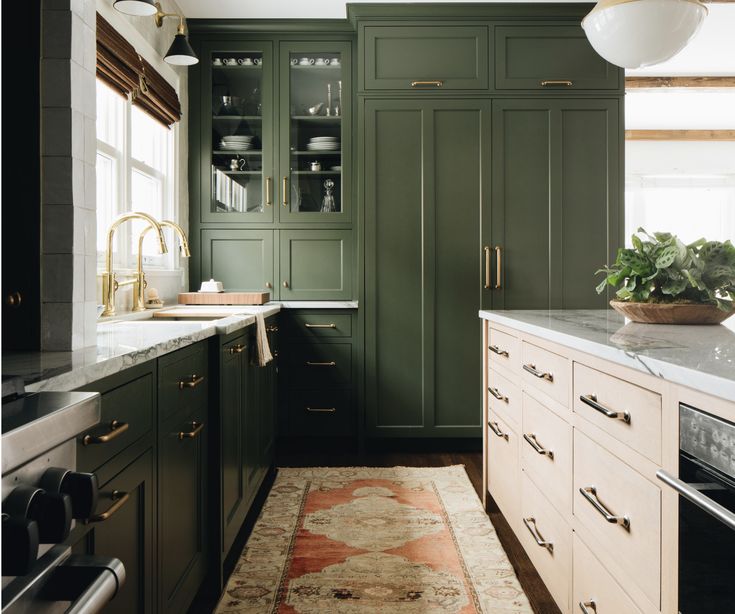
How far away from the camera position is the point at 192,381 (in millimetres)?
1675

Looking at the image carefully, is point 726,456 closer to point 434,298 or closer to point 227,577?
point 227,577

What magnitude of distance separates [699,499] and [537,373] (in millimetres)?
901

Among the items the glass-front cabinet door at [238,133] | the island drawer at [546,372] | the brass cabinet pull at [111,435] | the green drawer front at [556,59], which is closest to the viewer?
the brass cabinet pull at [111,435]

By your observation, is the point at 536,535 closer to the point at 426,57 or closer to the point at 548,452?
the point at 548,452

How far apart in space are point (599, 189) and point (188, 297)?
8.27ft

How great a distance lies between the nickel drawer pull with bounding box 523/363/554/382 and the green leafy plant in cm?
36

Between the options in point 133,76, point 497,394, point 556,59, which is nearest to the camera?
point 497,394

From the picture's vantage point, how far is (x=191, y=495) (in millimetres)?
1688

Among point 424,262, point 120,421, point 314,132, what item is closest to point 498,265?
point 424,262

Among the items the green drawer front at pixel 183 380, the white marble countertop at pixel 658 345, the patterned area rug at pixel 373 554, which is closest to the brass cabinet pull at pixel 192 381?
the green drawer front at pixel 183 380

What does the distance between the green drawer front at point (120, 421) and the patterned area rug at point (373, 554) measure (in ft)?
2.76

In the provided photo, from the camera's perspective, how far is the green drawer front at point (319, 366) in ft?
11.6

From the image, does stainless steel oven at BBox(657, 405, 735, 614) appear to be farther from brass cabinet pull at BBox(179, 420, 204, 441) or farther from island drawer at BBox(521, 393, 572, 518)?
brass cabinet pull at BBox(179, 420, 204, 441)

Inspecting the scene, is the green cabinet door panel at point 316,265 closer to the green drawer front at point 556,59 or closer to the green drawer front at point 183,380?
the green drawer front at point 556,59
